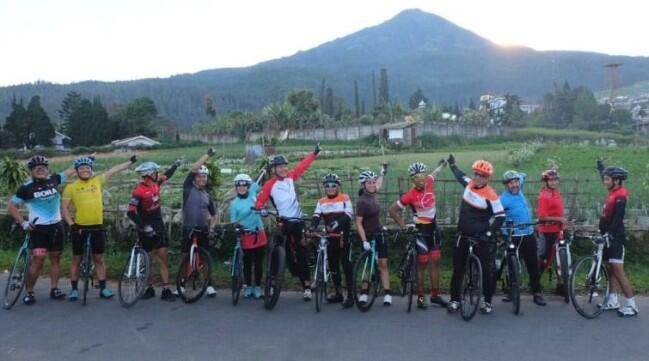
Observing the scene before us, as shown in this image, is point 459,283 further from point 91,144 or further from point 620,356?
point 91,144

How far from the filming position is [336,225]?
7078 millimetres

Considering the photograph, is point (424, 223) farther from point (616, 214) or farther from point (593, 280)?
point (616, 214)

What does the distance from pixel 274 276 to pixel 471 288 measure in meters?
2.16

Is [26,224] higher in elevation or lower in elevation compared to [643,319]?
higher

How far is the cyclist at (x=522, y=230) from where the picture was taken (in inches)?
279

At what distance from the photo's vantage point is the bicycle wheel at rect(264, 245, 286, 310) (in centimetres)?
695

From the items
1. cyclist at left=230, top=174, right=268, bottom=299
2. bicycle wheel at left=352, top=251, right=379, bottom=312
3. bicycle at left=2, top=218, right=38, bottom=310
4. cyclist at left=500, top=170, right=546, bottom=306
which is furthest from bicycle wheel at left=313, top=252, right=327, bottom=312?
bicycle at left=2, top=218, right=38, bottom=310

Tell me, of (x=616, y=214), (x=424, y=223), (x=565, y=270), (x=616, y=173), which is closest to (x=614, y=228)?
(x=616, y=214)

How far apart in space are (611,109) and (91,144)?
68012 mm

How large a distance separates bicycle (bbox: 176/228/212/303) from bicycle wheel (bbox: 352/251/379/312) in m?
1.75

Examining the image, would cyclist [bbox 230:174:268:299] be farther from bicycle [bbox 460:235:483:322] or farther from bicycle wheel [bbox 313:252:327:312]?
Result: bicycle [bbox 460:235:483:322]

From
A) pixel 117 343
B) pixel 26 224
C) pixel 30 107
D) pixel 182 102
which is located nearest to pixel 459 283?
pixel 117 343

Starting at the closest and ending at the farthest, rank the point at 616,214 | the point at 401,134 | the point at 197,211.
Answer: the point at 616,214 < the point at 197,211 < the point at 401,134

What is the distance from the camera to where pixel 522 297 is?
740 cm
